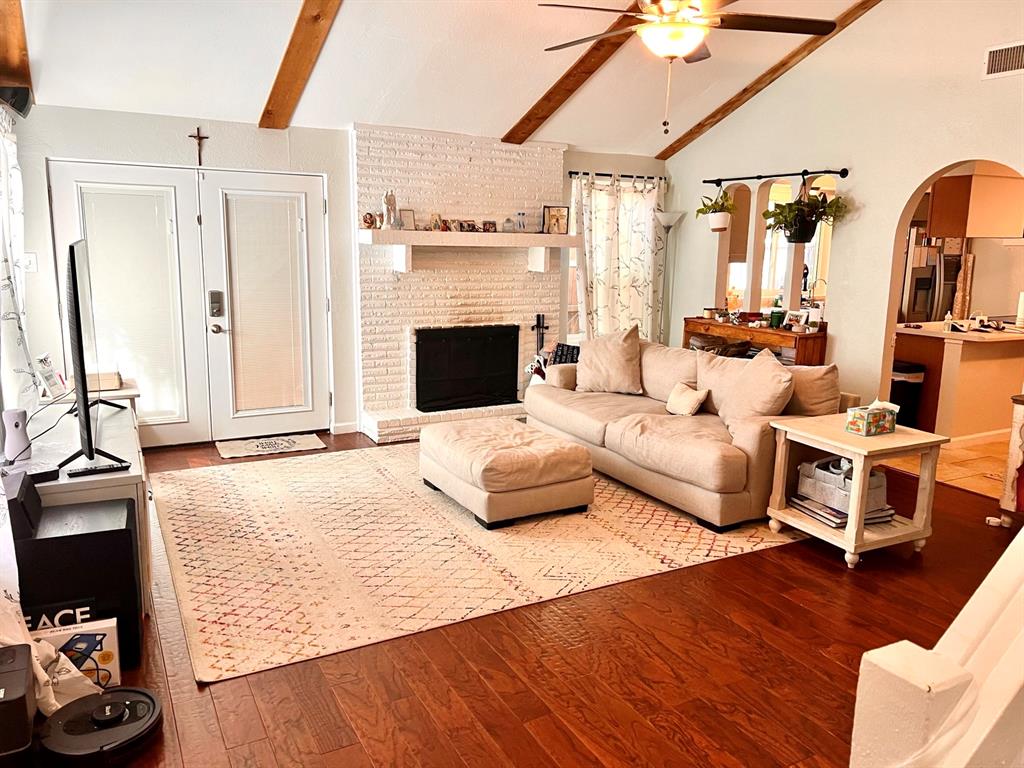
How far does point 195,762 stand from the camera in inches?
90.4

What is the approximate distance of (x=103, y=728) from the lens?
231 centimetres

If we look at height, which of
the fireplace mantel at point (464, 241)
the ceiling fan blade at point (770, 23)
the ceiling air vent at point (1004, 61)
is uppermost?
the ceiling air vent at point (1004, 61)

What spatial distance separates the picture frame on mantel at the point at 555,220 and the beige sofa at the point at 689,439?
6.27 ft

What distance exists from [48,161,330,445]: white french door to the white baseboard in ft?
16.5

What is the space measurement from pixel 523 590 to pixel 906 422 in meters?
4.21

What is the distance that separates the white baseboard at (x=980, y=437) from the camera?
A: 235 inches

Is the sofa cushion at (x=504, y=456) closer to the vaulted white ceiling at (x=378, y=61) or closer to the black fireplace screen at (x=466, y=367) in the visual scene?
the black fireplace screen at (x=466, y=367)

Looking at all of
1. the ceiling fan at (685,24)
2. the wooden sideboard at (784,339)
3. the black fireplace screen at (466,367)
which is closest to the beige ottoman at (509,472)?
the black fireplace screen at (466,367)

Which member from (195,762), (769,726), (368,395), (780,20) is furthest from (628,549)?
(368,395)

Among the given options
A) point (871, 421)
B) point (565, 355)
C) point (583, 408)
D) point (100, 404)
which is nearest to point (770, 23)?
point (871, 421)

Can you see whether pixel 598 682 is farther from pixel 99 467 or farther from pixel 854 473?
pixel 99 467

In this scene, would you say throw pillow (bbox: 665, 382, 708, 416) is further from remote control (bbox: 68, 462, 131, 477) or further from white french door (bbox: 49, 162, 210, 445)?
white french door (bbox: 49, 162, 210, 445)

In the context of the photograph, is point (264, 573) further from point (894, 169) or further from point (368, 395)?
point (894, 169)

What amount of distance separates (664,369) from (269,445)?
9.82 ft
